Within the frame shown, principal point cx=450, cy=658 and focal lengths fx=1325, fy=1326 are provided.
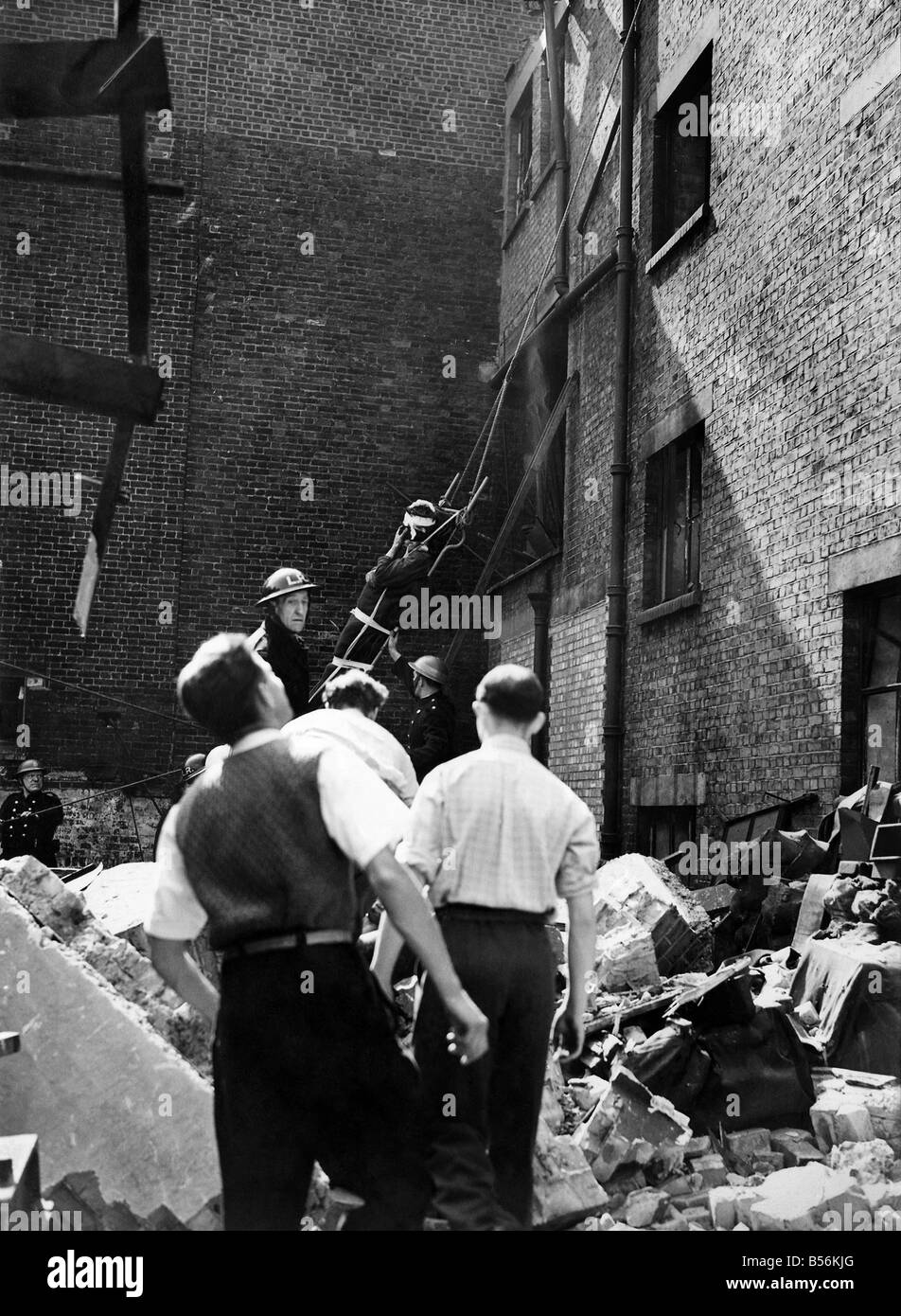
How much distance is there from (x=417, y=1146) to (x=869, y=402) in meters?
5.05

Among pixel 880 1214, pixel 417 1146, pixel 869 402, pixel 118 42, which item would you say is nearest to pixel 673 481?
pixel 869 402

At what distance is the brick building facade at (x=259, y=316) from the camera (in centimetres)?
1277

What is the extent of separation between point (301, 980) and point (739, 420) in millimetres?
6289

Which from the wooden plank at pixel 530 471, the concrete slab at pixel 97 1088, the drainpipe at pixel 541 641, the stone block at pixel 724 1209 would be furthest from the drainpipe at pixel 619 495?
the concrete slab at pixel 97 1088

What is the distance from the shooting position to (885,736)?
670 centimetres

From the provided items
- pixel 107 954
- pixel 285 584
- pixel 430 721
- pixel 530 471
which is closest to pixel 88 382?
pixel 285 584

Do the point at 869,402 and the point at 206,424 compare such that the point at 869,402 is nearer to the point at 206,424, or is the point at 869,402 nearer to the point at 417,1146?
the point at 417,1146

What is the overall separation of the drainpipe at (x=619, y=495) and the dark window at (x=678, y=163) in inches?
13.9

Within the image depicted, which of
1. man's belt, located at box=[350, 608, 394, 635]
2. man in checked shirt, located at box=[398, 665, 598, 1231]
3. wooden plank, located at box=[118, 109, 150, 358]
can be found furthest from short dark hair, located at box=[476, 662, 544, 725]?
man's belt, located at box=[350, 608, 394, 635]

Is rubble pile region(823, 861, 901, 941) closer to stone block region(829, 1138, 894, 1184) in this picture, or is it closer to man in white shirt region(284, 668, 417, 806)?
stone block region(829, 1138, 894, 1184)

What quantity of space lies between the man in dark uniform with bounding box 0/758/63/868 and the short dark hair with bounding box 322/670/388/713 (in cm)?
699

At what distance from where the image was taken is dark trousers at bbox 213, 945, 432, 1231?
9.57 feet

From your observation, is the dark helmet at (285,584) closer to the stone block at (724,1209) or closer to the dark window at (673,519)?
the stone block at (724,1209)

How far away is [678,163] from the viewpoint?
10023 millimetres
